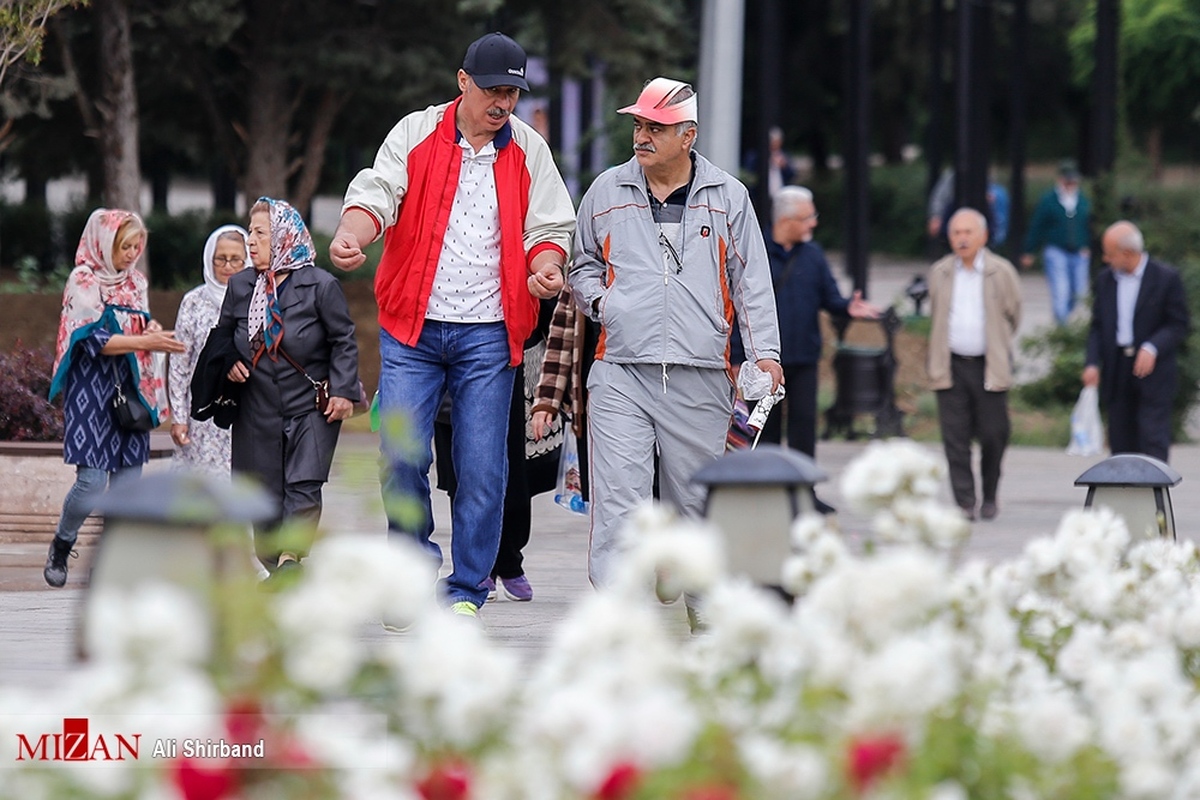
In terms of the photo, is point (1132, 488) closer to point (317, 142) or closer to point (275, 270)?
point (275, 270)

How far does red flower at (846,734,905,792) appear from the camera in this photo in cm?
285

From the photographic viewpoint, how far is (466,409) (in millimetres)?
7270

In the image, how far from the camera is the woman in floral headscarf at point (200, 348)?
9156 mm

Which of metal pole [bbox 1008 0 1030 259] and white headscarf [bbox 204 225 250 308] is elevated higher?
metal pole [bbox 1008 0 1030 259]

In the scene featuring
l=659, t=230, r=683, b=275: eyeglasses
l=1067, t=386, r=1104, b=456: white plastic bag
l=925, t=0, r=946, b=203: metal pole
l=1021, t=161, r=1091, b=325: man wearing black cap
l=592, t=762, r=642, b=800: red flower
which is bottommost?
l=1067, t=386, r=1104, b=456: white plastic bag

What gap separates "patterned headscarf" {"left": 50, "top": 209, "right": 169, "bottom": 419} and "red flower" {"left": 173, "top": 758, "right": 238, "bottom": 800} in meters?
5.90

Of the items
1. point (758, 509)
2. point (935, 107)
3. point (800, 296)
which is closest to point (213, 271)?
point (800, 296)

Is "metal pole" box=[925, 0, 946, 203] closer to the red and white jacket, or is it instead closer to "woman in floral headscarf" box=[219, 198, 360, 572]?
"woman in floral headscarf" box=[219, 198, 360, 572]

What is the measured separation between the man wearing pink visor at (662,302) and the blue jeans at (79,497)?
2.30 m

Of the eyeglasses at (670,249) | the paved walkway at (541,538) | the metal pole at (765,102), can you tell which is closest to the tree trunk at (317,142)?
the metal pole at (765,102)

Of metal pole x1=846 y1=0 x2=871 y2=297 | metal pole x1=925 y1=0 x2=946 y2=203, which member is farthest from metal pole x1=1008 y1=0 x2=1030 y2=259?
metal pole x1=846 y1=0 x2=871 y2=297

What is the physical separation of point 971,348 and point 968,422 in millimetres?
450

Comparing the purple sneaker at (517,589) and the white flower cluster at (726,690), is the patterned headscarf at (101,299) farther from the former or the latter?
the white flower cluster at (726,690)

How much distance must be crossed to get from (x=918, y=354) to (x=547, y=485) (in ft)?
41.4
